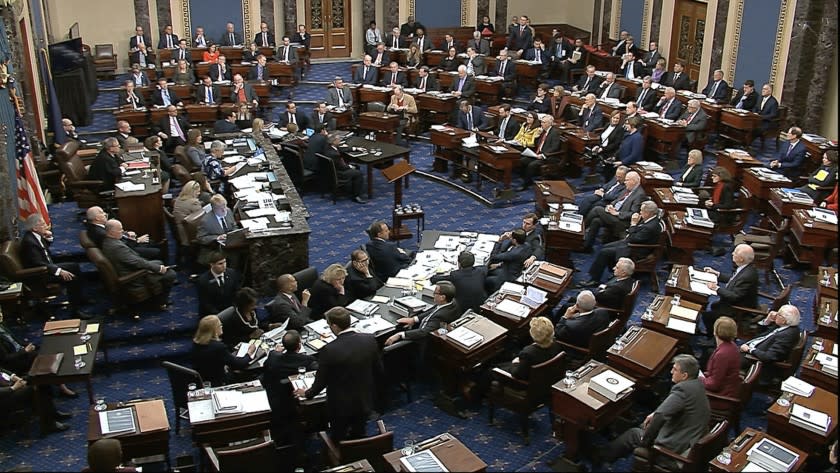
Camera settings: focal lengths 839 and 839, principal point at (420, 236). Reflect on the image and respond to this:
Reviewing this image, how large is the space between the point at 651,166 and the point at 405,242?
3.83 meters

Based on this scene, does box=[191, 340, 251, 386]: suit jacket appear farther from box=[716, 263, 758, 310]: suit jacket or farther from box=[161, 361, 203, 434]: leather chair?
box=[716, 263, 758, 310]: suit jacket

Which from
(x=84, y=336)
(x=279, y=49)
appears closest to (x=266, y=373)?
(x=84, y=336)

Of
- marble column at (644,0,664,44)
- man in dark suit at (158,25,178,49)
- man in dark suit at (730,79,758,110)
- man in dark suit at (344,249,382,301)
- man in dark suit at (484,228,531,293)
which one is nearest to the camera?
man in dark suit at (344,249,382,301)

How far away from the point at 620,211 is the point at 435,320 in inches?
163

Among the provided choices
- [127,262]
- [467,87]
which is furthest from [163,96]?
[127,262]

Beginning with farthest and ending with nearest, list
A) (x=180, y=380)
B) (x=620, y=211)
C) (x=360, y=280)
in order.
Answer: (x=620, y=211) → (x=360, y=280) → (x=180, y=380)

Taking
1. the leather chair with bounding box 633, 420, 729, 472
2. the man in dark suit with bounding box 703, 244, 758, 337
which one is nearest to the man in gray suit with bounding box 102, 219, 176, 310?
the leather chair with bounding box 633, 420, 729, 472

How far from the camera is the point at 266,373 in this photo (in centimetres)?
707

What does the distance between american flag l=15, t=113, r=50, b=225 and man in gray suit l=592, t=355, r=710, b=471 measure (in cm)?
791

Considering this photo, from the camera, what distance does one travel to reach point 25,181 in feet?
34.3

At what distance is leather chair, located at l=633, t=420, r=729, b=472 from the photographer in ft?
20.2

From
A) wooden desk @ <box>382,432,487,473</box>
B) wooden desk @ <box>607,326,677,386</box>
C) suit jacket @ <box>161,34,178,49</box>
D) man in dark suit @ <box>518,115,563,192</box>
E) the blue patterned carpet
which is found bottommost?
the blue patterned carpet

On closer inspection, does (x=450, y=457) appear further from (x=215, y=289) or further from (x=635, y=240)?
(x=635, y=240)

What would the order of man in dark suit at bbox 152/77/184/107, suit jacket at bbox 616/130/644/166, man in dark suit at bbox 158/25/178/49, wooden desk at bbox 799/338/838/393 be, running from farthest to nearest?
man in dark suit at bbox 158/25/178/49 → man in dark suit at bbox 152/77/184/107 → suit jacket at bbox 616/130/644/166 → wooden desk at bbox 799/338/838/393
